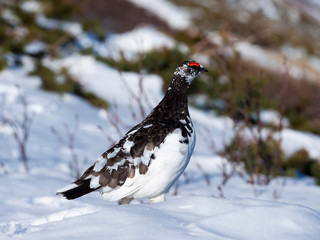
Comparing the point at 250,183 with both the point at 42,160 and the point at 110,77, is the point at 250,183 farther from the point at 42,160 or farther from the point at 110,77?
the point at 110,77

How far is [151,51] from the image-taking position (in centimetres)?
795

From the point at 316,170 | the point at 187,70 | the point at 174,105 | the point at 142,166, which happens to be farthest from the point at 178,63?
the point at 142,166

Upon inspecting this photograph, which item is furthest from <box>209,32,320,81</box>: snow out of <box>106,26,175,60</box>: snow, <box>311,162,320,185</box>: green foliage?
<box>311,162,320,185</box>: green foliage

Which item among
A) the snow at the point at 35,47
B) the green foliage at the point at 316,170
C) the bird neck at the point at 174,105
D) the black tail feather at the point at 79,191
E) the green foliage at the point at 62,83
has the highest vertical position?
the snow at the point at 35,47

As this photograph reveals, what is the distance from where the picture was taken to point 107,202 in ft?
10.0

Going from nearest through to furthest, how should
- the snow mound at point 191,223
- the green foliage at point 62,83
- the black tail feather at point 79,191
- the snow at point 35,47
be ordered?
1. the snow mound at point 191,223
2. the black tail feather at point 79,191
3. the green foliage at point 62,83
4. the snow at point 35,47

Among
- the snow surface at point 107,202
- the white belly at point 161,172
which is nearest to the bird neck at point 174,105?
the white belly at point 161,172

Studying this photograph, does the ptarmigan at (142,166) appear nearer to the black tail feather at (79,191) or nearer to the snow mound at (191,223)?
the black tail feather at (79,191)

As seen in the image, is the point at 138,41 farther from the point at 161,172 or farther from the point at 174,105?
the point at 161,172

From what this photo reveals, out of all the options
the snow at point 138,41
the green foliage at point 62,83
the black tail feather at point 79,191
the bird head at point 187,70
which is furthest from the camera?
the snow at point 138,41

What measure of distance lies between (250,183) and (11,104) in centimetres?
298

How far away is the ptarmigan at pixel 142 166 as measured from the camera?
227 cm

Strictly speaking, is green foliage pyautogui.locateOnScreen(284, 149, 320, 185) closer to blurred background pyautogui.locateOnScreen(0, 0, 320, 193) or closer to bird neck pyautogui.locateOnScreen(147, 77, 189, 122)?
blurred background pyautogui.locateOnScreen(0, 0, 320, 193)

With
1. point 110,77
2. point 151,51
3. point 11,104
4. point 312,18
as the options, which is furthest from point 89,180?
point 312,18
